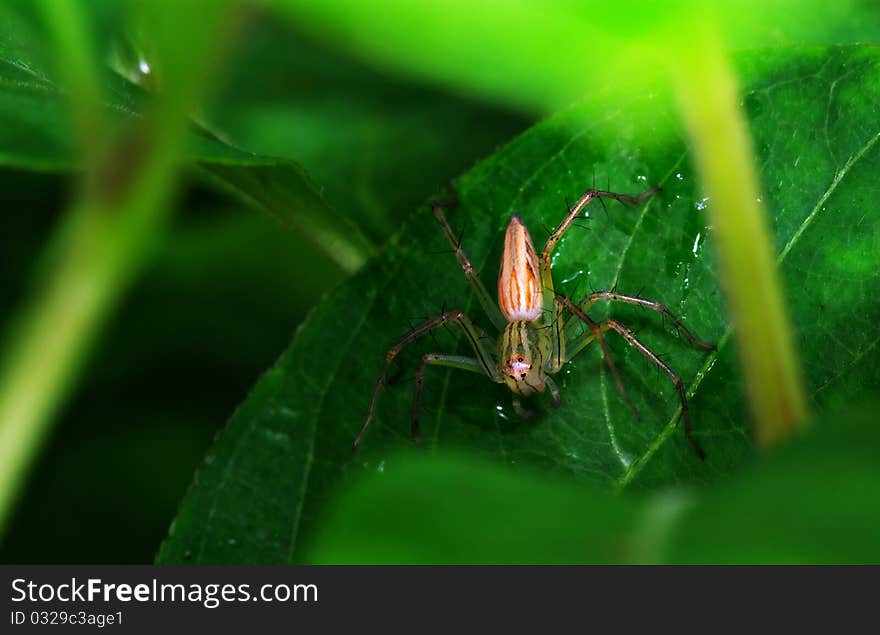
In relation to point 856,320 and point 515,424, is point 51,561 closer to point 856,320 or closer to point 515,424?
point 515,424

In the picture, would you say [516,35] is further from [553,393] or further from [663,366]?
[553,393]

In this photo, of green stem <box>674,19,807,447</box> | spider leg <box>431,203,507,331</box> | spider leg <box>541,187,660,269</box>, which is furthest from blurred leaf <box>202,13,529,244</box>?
green stem <box>674,19,807,447</box>

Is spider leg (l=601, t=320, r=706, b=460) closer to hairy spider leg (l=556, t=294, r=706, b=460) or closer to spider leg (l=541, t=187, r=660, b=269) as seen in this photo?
hairy spider leg (l=556, t=294, r=706, b=460)

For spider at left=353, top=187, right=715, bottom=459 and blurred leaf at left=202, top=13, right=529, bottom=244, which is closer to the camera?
spider at left=353, top=187, right=715, bottom=459

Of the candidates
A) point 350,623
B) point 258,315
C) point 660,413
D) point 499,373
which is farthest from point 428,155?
point 350,623

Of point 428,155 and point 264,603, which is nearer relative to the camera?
point 264,603

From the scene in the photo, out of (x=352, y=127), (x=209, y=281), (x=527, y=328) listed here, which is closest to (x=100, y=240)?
(x=352, y=127)
